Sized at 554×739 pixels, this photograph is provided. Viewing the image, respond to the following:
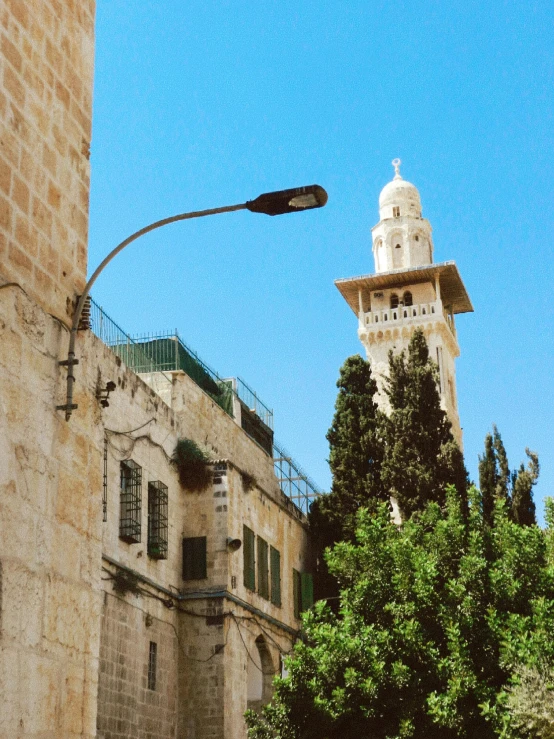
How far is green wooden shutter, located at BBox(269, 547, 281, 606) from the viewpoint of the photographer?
24.7 metres

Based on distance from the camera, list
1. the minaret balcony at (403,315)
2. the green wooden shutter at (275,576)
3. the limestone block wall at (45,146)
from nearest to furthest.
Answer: the limestone block wall at (45,146) < the green wooden shutter at (275,576) < the minaret balcony at (403,315)

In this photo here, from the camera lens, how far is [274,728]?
18203mm

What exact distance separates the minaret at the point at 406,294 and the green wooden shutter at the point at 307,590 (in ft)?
51.1

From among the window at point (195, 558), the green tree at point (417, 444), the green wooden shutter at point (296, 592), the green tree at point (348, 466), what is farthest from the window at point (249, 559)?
the green tree at point (417, 444)

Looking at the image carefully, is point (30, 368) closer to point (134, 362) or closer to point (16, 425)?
point (16, 425)

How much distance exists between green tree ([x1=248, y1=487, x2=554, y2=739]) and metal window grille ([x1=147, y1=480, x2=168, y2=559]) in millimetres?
3218

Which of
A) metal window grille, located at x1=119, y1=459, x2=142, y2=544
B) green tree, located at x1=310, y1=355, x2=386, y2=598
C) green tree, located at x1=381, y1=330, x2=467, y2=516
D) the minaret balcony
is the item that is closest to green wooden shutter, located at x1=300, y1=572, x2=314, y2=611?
green tree, located at x1=310, y1=355, x2=386, y2=598

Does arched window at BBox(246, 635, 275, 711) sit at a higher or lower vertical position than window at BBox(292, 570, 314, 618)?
lower

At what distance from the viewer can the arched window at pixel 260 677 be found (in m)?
23.1

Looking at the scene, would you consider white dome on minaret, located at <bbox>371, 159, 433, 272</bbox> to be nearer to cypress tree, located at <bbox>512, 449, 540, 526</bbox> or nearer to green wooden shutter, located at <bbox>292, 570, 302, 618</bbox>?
cypress tree, located at <bbox>512, 449, 540, 526</bbox>

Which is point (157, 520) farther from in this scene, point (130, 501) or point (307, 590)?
point (307, 590)

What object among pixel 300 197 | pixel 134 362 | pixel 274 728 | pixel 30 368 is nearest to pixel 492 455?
pixel 134 362

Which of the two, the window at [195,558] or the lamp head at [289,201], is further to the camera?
the window at [195,558]

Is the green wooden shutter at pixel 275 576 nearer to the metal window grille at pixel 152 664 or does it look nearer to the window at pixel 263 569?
the window at pixel 263 569
